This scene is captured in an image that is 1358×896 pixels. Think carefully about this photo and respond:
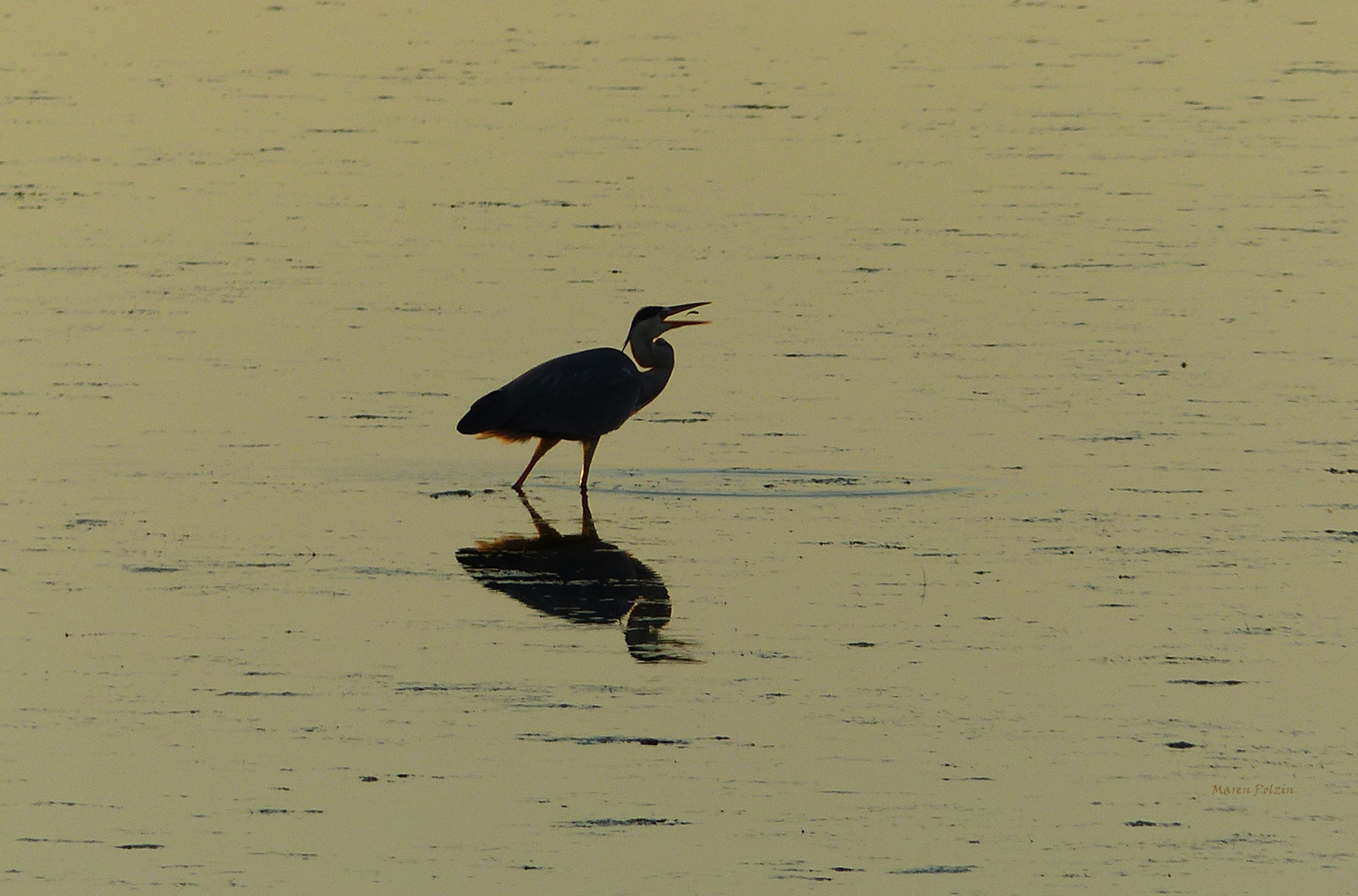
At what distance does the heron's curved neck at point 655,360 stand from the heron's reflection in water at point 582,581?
2.28 metres

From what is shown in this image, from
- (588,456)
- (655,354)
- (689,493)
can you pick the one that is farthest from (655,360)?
(689,493)

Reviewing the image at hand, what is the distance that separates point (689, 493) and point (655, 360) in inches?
75.9

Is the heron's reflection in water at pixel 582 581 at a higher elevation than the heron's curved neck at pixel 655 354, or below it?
below

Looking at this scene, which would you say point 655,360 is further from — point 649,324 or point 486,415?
point 486,415

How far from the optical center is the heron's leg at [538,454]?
42.0 feet

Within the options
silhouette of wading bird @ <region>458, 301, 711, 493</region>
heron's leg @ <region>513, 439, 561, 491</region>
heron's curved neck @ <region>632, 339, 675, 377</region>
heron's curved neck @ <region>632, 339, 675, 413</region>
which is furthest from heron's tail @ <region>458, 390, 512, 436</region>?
heron's curved neck @ <region>632, 339, 675, 377</region>

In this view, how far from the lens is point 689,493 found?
1225 centimetres

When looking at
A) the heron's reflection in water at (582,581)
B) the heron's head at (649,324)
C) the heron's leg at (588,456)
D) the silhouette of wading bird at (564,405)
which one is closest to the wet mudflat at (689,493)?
the heron's reflection in water at (582,581)

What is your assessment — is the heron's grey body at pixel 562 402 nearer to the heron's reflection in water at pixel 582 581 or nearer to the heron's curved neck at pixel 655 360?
the heron's curved neck at pixel 655 360

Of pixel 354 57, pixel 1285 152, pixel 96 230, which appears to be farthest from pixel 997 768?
pixel 354 57

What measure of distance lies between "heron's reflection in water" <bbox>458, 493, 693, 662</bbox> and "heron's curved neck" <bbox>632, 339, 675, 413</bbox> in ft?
7.50

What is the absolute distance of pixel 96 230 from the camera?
18297mm

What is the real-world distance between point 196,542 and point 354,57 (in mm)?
18218

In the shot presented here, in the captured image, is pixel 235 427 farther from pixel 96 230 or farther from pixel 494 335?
pixel 96 230
